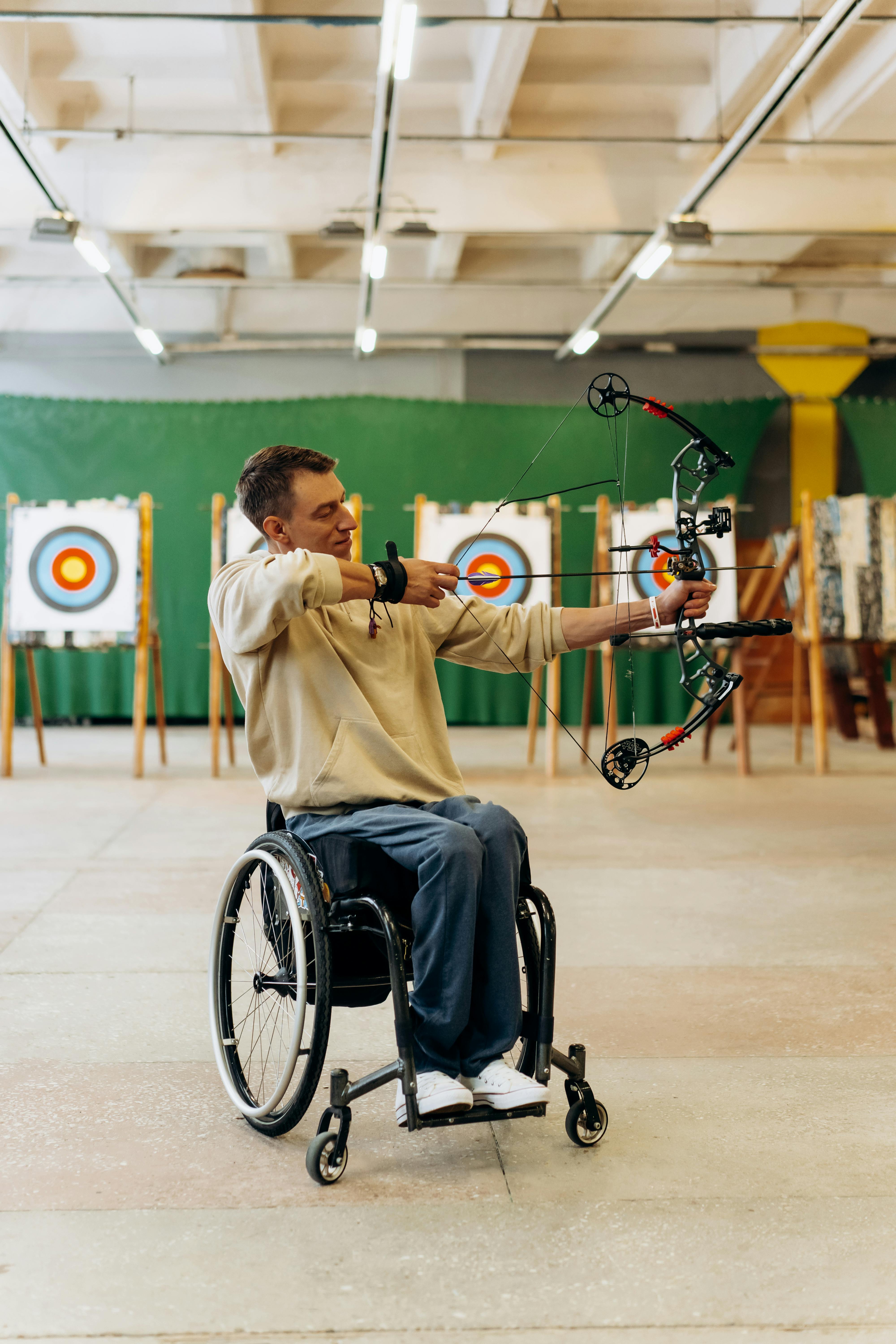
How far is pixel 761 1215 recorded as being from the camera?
52.4 inches

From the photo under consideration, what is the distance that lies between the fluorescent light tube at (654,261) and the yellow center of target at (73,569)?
3117 mm

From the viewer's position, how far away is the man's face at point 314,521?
1703 millimetres

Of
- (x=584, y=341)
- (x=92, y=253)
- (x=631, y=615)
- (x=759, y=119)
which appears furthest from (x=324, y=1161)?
(x=584, y=341)

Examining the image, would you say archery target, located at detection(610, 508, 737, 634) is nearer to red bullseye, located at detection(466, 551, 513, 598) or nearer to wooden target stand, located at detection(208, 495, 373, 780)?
red bullseye, located at detection(466, 551, 513, 598)

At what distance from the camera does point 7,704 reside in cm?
509

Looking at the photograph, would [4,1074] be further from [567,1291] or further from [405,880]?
[567,1291]

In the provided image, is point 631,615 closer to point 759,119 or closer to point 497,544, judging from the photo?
point 759,119

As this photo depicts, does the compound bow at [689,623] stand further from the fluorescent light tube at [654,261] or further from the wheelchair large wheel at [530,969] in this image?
the fluorescent light tube at [654,261]

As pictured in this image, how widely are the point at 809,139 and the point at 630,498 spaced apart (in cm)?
264

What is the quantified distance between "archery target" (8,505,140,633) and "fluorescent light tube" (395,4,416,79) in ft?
7.62

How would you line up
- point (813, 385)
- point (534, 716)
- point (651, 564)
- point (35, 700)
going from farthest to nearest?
point (813, 385)
point (651, 564)
point (35, 700)
point (534, 716)

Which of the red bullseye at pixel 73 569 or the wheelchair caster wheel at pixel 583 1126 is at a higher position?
the red bullseye at pixel 73 569

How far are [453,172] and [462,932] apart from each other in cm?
554

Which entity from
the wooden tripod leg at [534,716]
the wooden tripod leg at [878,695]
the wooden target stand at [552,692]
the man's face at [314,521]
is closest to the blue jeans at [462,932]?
the man's face at [314,521]
